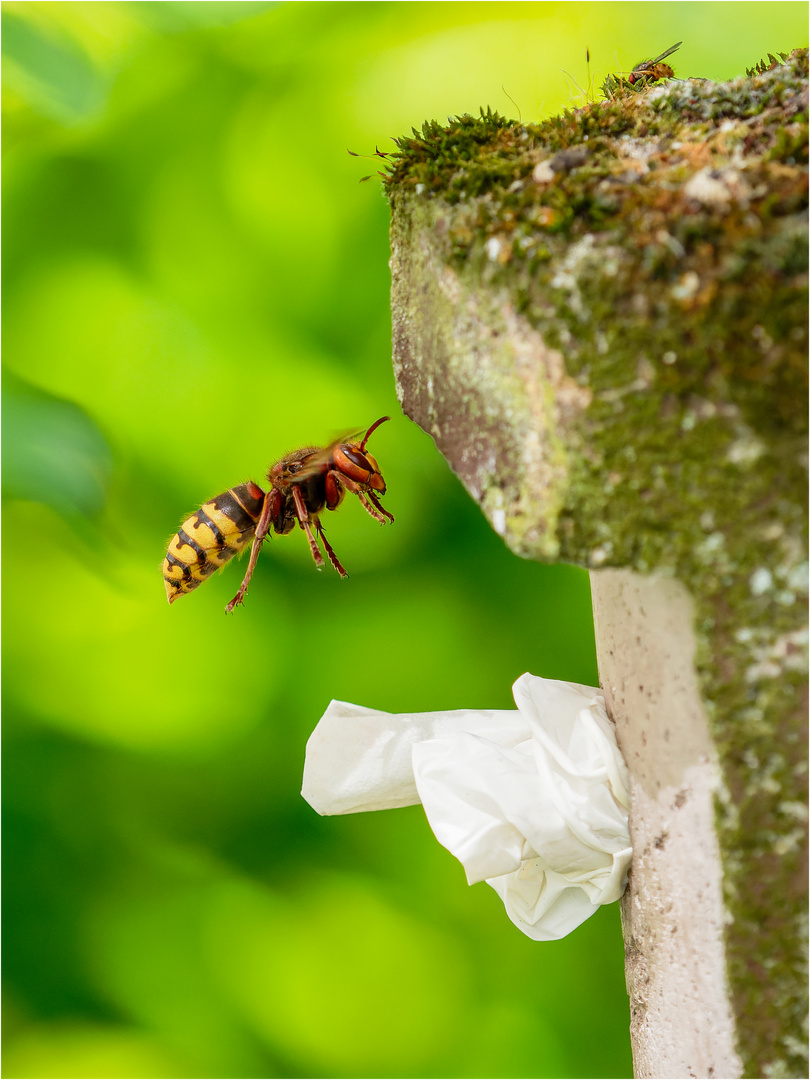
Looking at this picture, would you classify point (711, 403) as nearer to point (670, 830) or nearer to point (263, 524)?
point (670, 830)

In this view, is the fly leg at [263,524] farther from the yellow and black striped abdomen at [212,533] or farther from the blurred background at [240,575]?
the blurred background at [240,575]

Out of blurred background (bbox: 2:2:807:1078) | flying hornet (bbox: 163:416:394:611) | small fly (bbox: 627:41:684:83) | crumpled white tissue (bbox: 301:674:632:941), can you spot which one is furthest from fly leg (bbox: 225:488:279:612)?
small fly (bbox: 627:41:684:83)

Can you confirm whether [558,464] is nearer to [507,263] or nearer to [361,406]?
[507,263]

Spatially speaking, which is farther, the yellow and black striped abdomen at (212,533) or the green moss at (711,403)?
the yellow and black striped abdomen at (212,533)

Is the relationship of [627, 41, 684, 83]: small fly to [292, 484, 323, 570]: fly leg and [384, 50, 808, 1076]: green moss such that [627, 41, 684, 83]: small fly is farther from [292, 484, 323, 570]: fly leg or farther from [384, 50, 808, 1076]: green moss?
[292, 484, 323, 570]: fly leg

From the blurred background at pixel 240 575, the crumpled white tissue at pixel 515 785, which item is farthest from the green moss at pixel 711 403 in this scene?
the blurred background at pixel 240 575

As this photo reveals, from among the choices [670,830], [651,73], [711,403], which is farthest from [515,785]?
[651,73]
